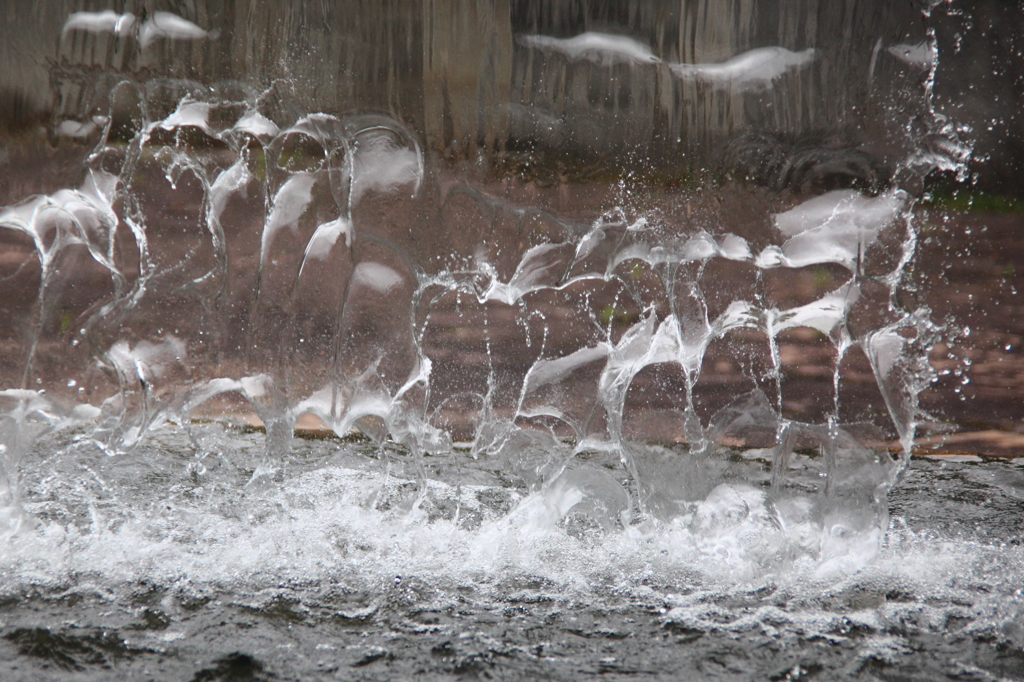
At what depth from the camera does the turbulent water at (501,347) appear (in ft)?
4.62

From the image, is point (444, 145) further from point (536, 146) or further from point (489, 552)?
point (489, 552)

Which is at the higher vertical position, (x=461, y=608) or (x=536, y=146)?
(x=536, y=146)

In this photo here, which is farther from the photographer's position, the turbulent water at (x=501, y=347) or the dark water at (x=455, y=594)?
the turbulent water at (x=501, y=347)

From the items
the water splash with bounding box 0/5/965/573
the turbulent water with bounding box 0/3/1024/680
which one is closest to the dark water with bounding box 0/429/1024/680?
the turbulent water with bounding box 0/3/1024/680

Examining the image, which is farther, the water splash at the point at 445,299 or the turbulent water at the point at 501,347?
the water splash at the point at 445,299

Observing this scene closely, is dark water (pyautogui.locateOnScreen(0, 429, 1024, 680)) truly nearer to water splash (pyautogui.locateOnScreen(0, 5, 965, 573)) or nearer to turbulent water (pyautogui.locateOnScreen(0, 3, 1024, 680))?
turbulent water (pyautogui.locateOnScreen(0, 3, 1024, 680))

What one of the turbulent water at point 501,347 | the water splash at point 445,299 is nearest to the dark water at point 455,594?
the turbulent water at point 501,347

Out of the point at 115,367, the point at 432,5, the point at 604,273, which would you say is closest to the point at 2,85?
the point at 115,367

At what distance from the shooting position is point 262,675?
3.68 ft

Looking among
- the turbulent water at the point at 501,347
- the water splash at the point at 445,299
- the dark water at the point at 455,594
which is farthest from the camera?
the water splash at the point at 445,299

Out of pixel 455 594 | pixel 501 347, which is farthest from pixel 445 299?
pixel 455 594

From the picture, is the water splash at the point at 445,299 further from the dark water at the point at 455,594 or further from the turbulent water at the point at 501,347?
the dark water at the point at 455,594

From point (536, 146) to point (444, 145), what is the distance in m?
0.25

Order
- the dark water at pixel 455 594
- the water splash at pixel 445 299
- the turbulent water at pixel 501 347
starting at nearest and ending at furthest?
the dark water at pixel 455 594
the turbulent water at pixel 501 347
the water splash at pixel 445 299
